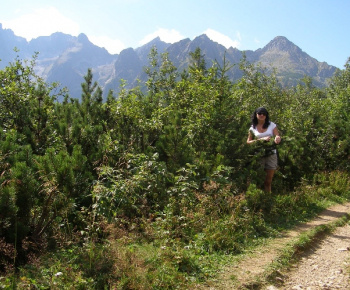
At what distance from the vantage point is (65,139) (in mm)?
5832

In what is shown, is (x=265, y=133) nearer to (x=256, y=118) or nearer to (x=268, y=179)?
(x=256, y=118)

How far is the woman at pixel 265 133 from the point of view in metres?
7.14

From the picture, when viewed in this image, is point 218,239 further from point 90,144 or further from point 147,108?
point 147,108

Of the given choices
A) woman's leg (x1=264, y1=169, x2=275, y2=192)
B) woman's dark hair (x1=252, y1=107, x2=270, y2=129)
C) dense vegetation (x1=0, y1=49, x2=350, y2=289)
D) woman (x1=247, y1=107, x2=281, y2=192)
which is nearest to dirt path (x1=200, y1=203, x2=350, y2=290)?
dense vegetation (x1=0, y1=49, x2=350, y2=289)

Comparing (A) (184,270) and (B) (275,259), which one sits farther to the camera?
(B) (275,259)

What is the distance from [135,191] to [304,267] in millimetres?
2812

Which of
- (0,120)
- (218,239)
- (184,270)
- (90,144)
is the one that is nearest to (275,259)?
(218,239)

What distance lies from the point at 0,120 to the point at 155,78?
34.4 feet

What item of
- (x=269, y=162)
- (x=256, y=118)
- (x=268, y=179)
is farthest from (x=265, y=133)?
(x=268, y=179)

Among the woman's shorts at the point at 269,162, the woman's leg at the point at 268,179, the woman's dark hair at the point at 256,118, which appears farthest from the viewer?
the woman's leg at the point at 268,179

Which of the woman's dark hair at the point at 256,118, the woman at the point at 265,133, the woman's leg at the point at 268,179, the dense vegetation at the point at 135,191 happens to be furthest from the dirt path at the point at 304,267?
the woman's dark hair at the point at 256,118

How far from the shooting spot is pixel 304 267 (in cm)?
452

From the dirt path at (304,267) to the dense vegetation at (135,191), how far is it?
10.7 inches

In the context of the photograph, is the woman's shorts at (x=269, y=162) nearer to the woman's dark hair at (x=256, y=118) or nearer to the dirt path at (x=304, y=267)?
the woman's dark hair at (x=256, y=118)
